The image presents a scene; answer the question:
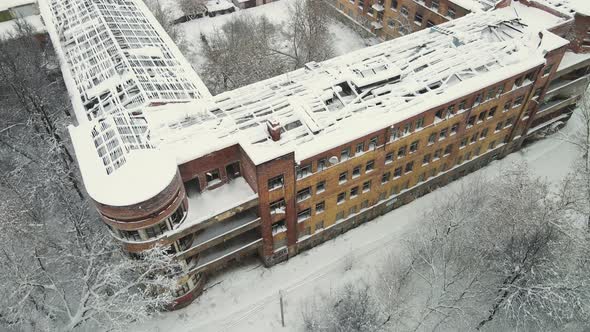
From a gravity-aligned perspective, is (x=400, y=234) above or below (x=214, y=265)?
below

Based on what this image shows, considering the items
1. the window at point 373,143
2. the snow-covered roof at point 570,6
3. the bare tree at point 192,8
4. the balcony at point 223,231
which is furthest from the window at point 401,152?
the bare tree at point 192,8

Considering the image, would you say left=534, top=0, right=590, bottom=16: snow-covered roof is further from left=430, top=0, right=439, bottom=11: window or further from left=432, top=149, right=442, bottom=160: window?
left=432, top=149, right=442, bottom=160: window

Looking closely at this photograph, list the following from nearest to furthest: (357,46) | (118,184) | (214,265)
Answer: (118,184) → (214,265) → (357,46)

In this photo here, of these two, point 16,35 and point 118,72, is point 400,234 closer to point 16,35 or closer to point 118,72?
point 118,72

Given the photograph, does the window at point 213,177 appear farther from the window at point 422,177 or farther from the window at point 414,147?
the window at point 422,177

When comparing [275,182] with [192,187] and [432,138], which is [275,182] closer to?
[192,187]

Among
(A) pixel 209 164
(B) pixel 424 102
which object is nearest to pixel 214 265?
(A) pixel 209 164

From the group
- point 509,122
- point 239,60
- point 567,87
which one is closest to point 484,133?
point 509,122
